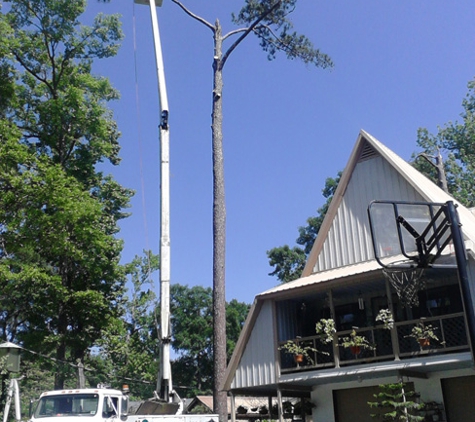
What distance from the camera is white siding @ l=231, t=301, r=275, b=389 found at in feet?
58.5

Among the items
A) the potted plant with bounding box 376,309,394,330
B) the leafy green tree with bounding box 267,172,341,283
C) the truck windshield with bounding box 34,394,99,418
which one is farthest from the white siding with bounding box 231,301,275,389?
the leafy green tree with bounding box 267,172,341,283

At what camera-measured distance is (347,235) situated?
19.0m

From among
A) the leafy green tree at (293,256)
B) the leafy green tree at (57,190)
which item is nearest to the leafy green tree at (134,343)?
the leafy green tree at (57,190)

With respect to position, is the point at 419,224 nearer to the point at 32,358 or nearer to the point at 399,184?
the point at 399,184

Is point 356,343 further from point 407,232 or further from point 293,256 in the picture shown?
point 293,256

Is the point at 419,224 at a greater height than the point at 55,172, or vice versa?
the point at 55,172

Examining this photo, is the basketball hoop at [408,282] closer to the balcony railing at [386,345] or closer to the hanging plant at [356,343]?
the balcony railing at [386,345]

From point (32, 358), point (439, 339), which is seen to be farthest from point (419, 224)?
point (32, 358)

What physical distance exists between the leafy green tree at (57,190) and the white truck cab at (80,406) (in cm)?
1107

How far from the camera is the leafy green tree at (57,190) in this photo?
23.8m

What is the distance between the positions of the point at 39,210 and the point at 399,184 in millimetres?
14107

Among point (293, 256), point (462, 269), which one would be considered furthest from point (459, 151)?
point (462, 269)

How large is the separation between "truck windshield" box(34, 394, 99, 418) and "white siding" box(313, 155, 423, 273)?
9.33m

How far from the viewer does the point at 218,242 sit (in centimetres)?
1803
